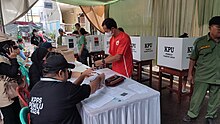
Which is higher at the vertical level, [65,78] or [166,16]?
[166,16]

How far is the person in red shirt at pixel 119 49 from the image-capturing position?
2126 millimetres

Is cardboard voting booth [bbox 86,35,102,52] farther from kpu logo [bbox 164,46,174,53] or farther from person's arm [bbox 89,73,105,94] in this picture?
person's arm [bbox 89,73,105,94]

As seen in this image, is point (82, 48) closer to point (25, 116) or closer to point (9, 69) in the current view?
point (9, 69)

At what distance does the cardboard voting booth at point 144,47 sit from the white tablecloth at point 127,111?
2.15 m

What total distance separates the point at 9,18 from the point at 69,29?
31.1ft

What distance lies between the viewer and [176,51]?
283cm

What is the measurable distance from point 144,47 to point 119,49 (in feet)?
5.39

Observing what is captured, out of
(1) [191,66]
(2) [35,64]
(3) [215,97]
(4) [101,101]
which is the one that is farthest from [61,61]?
(3) [215,97]

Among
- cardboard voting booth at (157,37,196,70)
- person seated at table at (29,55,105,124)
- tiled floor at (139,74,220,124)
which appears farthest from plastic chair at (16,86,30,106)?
cardboard voting booth at (157,37,196,70)

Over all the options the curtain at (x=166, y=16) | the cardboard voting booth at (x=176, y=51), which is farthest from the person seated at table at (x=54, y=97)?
the curtain at (x=166, y=16)

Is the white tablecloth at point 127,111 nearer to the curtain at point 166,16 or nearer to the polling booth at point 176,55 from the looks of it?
the polling booth at point 176,55

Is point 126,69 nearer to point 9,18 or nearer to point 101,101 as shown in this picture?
point 101,101

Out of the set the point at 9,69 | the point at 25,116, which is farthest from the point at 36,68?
the point at 25,116

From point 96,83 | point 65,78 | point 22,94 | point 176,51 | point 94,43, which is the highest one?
point 94,43
